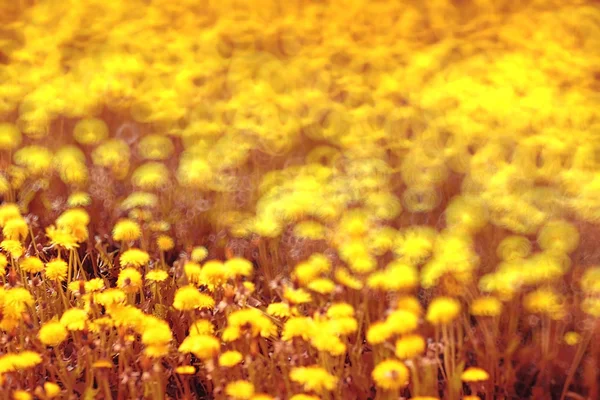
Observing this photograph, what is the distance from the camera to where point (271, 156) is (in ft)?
10.3

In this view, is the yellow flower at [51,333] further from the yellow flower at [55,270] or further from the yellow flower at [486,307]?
the yellow flower at [486,307]

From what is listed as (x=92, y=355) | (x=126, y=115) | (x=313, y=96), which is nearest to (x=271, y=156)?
(x=313, y=96)

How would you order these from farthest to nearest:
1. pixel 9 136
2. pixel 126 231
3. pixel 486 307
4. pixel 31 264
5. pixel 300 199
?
pixel 9 136, pixel 300 199, pixel 126 231, pixel 31 264, pixel 486 307

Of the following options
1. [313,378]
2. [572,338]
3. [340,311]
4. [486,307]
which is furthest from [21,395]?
[572,338]

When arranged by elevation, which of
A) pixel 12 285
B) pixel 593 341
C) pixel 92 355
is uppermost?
pixel 12 285

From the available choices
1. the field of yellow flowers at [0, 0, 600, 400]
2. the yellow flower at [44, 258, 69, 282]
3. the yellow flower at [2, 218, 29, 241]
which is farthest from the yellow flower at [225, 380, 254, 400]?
the yellow flower at [2, 218, 29, 241]

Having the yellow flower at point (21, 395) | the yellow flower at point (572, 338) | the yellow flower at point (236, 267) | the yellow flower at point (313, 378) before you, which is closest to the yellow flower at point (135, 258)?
the yellow flower at point (236, 267)

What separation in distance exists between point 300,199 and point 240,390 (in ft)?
3.06

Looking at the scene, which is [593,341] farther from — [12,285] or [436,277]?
[12,285]

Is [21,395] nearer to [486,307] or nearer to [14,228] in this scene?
[14,228]

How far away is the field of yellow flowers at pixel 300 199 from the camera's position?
1.77m

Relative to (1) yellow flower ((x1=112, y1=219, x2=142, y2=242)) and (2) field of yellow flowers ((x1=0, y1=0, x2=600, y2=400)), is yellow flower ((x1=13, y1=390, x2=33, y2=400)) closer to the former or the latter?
(2) field of yellow flowers ((x1=0, y1=0, x2=600, y2=400))

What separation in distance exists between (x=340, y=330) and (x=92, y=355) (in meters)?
0.62

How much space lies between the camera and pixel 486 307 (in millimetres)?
1842
